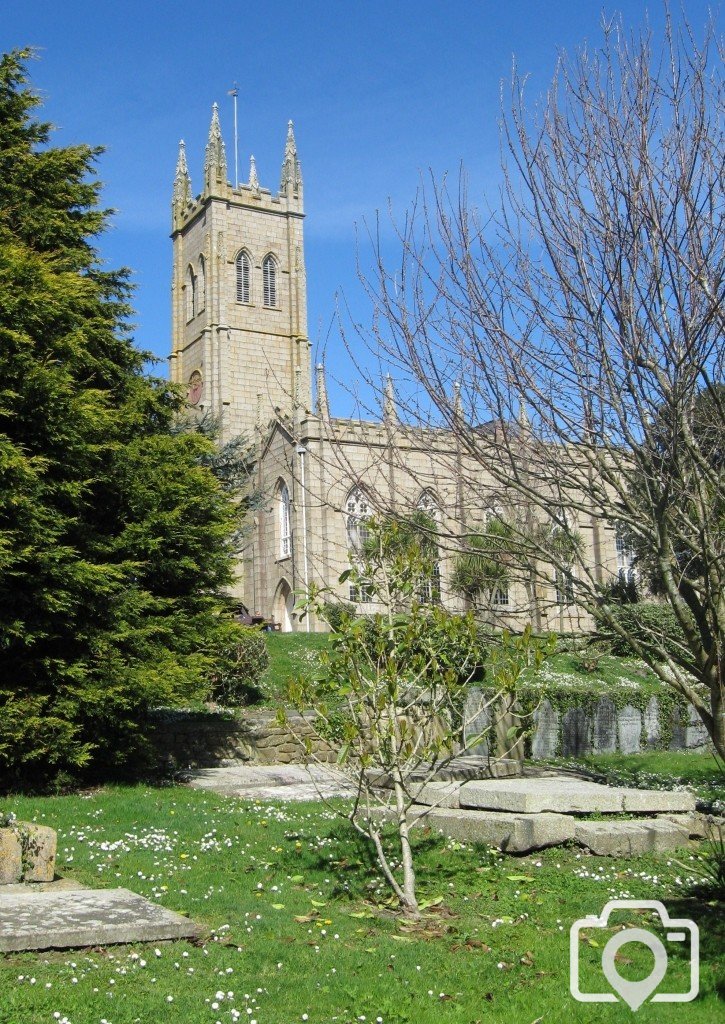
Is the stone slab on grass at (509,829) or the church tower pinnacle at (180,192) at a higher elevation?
the church tower pinnacle at (180,192)

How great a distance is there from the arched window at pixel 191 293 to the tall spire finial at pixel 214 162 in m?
4.98

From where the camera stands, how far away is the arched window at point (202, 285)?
53250 millimetres

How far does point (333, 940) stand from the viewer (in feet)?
20.0

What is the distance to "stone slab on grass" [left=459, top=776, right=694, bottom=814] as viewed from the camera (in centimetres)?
952

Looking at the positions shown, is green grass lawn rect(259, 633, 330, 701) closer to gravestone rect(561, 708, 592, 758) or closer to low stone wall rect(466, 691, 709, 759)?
low stone wall rect(466, 691, 709, 759)

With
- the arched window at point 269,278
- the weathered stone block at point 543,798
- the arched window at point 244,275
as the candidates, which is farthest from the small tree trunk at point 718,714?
the arched window at point 269,278

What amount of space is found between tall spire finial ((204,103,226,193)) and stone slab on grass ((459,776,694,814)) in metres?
48.4

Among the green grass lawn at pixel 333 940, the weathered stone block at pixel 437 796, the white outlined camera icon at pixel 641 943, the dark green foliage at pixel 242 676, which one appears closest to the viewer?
the green grass lawn at pixel 333 940

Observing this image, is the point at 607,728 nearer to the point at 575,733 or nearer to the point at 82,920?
the point at 575,733

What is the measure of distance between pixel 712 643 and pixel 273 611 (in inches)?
1321

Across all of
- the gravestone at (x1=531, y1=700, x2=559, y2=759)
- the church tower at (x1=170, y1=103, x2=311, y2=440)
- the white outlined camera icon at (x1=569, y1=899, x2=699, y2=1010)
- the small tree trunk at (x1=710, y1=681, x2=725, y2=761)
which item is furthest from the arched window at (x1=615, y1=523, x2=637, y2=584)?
the church tower at (x1=170, y1=103, x2=311, y2=440)

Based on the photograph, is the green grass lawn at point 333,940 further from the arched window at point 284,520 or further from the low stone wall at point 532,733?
the arched window at point 284,520

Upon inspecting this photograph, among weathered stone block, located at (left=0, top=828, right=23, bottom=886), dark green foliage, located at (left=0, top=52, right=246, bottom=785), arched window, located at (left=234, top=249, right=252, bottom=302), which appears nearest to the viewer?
weathered stone block, located at (left=0, top=828, right=23, bottom=886)

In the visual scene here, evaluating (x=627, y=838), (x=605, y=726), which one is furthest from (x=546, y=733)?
(x=627, y=838)
